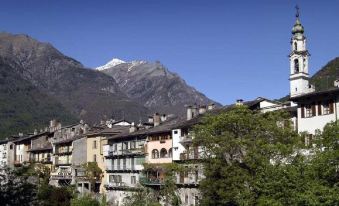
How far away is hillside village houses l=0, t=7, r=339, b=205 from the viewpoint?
199ft

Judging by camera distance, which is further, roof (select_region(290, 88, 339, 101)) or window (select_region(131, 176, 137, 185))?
window (select_region(131, 176, 137, 185))

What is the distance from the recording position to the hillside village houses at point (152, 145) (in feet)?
199

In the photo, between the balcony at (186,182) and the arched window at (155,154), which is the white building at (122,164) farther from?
the balcony at (186,182)

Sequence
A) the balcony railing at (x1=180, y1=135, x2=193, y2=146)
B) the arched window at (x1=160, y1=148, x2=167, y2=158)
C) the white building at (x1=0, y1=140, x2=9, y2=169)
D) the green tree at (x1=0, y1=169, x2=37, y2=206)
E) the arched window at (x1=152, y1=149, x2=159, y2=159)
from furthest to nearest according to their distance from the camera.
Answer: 1. the white building at (x1=0, y1=140, x2=9, y2=169)
2. the arched window at (x1=152, y1=149, x2=159, y2=159)
3. the arched window at (x1=160, y1=148, x2=167, y2=158)
4. the balcony railing at (x1=180, y1=135, x2=193, y2=146)
5. the green tree at (x1=0, y1=169, x2=37, y2=206)

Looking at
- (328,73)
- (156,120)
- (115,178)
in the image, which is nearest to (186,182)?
(156,120)

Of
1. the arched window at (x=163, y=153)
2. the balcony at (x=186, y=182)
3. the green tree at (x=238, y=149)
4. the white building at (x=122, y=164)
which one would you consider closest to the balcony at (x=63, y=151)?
the white building at (x=122, y=164)

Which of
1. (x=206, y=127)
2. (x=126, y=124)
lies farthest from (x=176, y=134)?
(x=126, y=124)

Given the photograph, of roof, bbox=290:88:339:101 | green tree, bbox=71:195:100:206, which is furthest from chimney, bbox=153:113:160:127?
roof, bbox=290:88:339:101

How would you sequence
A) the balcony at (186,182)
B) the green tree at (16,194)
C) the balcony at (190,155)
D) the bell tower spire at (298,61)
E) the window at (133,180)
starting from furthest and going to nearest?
the window at (133,180) < the balcony at (186,182) < the balcony at (190,155) < the bell tower spire at (298,61) < the green tree at (16,194)

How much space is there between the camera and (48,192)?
90188 millimetres

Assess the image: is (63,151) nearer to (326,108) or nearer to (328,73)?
(328,73)

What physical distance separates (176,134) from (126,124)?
3562 centimetres

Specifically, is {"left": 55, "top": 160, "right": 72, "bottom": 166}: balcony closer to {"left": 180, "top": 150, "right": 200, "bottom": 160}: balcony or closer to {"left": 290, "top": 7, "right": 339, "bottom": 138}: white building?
{"left": 180, "top": 150, "right": 200, "bottom": 160}: balcony

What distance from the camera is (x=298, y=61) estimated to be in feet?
224
